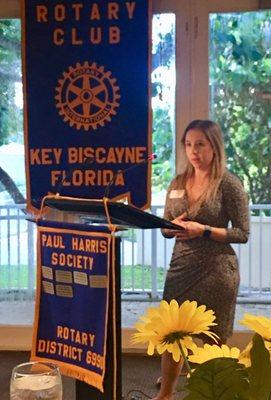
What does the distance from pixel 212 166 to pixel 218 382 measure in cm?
213

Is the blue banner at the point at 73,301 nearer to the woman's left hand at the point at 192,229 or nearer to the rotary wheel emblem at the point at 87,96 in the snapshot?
the woman's left hand at the point at 192,229

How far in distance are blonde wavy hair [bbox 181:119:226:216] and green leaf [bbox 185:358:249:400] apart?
203 centimetres

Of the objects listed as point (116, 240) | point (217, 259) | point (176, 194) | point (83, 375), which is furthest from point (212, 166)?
point (83, 375)

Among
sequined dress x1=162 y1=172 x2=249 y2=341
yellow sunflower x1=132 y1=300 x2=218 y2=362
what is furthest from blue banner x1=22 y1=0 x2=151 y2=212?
yellow sunflower x1=132 y1=300 x2=218 y2=362

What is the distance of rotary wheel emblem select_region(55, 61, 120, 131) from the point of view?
3377mm

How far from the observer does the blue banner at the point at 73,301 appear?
1.83 metres

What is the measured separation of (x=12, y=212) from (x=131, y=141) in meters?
1.65

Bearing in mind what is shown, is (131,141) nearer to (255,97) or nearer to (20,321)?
(255,97)

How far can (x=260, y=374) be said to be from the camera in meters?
0.66

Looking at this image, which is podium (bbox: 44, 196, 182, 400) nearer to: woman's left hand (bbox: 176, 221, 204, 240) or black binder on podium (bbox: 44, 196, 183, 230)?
black binder on podium (bbox: 44, 196, 183, 230)

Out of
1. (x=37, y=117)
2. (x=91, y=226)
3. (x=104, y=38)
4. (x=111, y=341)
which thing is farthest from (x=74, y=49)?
(x=111, y=341)

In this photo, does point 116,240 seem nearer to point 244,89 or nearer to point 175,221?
point 175,221

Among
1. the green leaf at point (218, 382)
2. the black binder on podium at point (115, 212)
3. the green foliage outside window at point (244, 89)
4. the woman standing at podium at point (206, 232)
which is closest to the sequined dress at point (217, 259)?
the woman standing at podium at point (206, 232)

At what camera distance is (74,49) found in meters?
3.40
